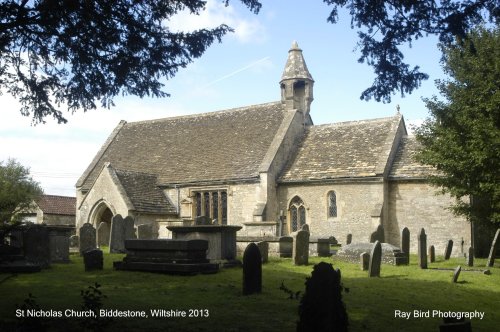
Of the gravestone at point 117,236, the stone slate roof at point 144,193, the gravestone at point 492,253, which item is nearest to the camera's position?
the gravestone at point 492,253

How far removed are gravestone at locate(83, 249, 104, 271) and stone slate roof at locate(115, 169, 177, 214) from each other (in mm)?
12617

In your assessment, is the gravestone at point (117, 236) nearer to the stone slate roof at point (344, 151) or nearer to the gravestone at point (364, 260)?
the gravestone at point (364, 260)

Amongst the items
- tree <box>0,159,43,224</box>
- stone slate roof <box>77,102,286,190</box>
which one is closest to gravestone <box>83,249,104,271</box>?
stone slate roof <box>77,102,286,190</box>

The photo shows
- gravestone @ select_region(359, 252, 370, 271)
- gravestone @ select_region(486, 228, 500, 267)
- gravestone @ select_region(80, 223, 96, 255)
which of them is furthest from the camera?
gravestone @ select_region(80, 223, 96, 255)

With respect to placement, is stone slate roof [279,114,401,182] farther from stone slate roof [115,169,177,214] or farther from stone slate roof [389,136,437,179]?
stone slate roof [115,169,177,214]

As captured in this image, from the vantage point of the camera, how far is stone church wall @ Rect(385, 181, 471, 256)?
24.2 meters

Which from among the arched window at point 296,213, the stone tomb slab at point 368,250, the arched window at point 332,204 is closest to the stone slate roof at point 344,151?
the arched window at point 332,204

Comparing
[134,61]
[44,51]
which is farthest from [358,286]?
[44,51]

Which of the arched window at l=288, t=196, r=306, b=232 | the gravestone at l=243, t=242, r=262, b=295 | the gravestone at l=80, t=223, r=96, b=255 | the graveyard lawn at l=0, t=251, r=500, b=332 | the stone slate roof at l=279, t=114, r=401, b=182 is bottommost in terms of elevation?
the graveyard lawn at l=0, t=251, r=500, b=332

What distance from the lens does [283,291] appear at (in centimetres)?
1129

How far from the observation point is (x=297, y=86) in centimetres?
3203

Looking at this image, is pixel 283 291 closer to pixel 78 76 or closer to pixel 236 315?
pixel 236 315

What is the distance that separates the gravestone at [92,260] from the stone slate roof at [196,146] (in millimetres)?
14410

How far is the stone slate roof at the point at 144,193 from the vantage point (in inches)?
1107
